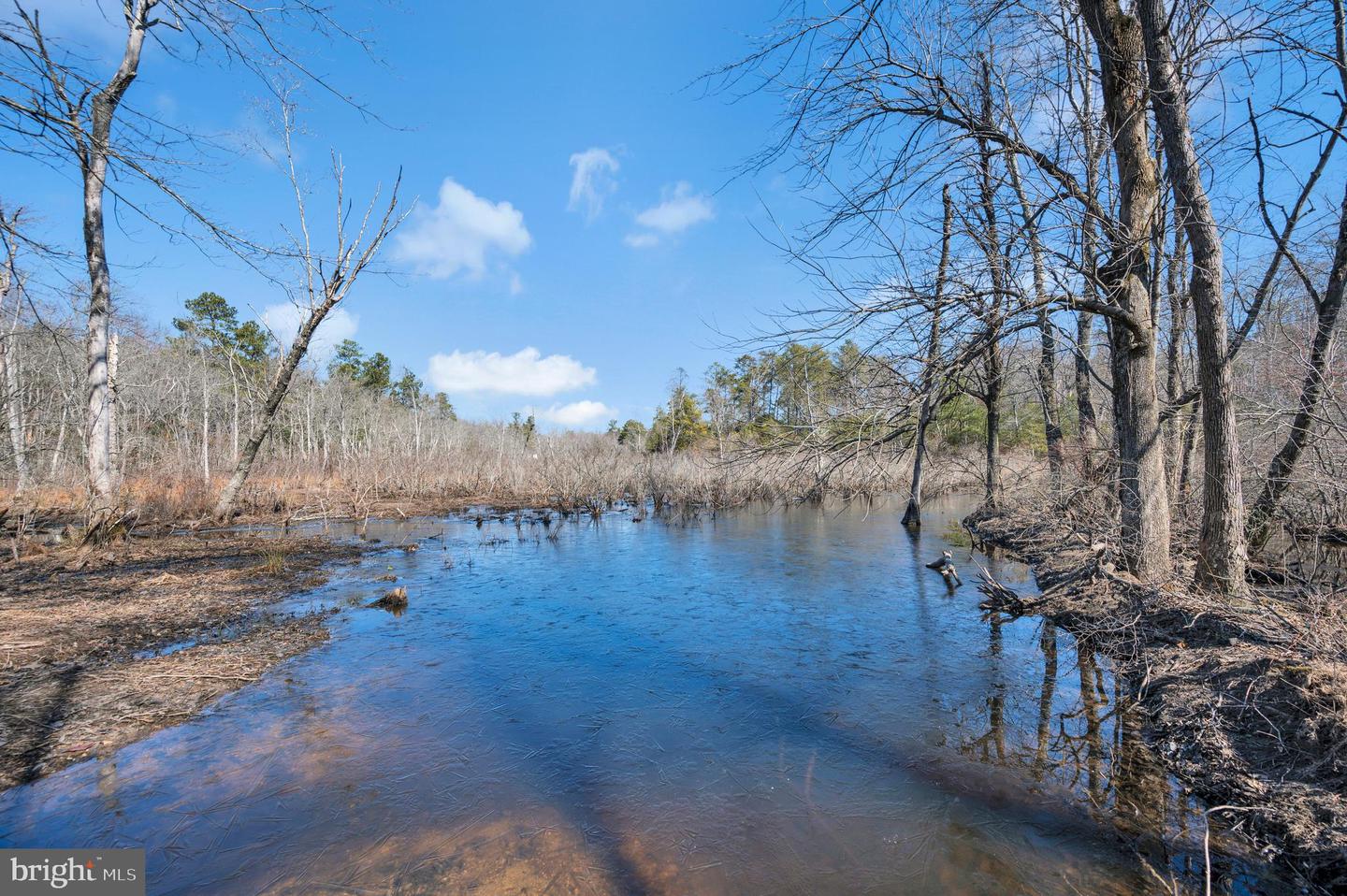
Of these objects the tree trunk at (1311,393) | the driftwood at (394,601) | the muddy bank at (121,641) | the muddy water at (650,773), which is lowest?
the muddy water at (650,773)

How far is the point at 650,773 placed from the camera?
359 cm

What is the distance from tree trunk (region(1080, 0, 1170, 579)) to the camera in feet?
17.4

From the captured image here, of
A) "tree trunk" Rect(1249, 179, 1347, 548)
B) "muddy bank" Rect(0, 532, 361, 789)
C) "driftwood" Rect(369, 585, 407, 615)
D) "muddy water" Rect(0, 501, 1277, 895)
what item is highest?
"tree trunk" Rect(1249, 179, 1347, 548)

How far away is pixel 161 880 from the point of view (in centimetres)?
257

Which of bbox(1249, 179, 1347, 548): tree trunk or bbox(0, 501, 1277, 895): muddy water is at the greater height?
bbox(1249, 179, 1347, 548): tree trunk

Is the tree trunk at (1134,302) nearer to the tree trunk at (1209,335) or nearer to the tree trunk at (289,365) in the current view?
the tree trunk at (1209,335)

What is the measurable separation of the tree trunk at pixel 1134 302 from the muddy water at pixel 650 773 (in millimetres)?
1576

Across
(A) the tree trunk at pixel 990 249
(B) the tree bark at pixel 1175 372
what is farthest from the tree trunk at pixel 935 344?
(B) the tree bark at pixel 1175 372

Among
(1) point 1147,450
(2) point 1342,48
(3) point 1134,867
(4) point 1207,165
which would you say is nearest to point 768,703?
(3) point 1134,867

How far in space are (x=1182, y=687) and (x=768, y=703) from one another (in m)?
2.95

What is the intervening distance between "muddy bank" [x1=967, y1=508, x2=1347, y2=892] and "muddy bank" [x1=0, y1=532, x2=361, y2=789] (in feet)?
20.7

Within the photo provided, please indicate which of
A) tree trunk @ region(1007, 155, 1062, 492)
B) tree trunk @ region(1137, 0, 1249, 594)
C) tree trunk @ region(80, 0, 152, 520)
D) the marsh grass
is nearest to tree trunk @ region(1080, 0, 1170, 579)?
tree trunk @ region(1137, 0, 1249, 594)

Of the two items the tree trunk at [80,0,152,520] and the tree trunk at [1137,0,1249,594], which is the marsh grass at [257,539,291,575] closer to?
the tree trunk at [80,0,152,520]

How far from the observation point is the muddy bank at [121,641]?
3625 millimetres
